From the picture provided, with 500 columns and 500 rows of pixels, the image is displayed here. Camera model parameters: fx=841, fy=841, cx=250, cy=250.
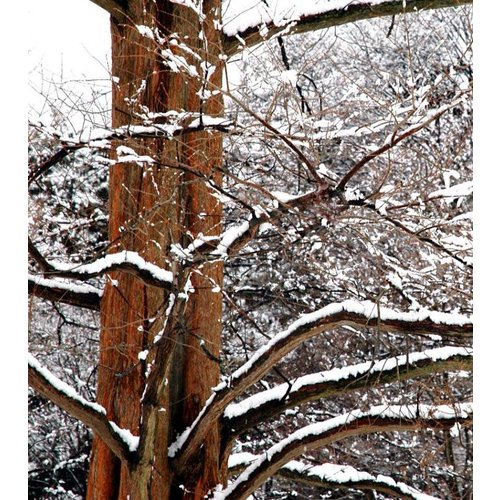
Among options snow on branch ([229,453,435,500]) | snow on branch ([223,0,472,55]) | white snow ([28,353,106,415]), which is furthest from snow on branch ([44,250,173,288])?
snow on branch ([229,453,435,500])

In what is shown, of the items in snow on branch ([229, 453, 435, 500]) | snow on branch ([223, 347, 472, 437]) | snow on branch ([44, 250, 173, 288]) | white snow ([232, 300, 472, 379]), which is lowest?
snow on branch ([229, 453, 435, 500])

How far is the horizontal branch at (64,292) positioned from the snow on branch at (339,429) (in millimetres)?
794

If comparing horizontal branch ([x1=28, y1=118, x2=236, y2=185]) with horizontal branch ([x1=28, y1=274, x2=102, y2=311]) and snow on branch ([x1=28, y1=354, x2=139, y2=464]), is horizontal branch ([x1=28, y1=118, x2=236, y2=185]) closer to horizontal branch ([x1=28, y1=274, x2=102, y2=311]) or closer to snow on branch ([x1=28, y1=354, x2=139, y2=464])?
horizontal branch ([x1=28, y1=274, x2=102, y2=311])

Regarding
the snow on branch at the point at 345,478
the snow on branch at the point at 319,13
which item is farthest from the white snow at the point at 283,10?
the snow on branch at the point at 345,478

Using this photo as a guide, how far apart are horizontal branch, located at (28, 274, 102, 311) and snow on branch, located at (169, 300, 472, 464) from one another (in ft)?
1.89

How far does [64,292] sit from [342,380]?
964 mm

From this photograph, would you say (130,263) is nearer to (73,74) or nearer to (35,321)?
(73,74)

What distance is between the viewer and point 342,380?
104 inches

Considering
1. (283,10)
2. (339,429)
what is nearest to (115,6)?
(283,10)

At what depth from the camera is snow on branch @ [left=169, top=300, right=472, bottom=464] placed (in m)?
2.26

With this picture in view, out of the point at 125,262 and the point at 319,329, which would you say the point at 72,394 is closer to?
the point at 125,262

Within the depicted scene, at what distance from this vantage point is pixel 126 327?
288 centimetres

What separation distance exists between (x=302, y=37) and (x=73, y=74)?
1323mm
